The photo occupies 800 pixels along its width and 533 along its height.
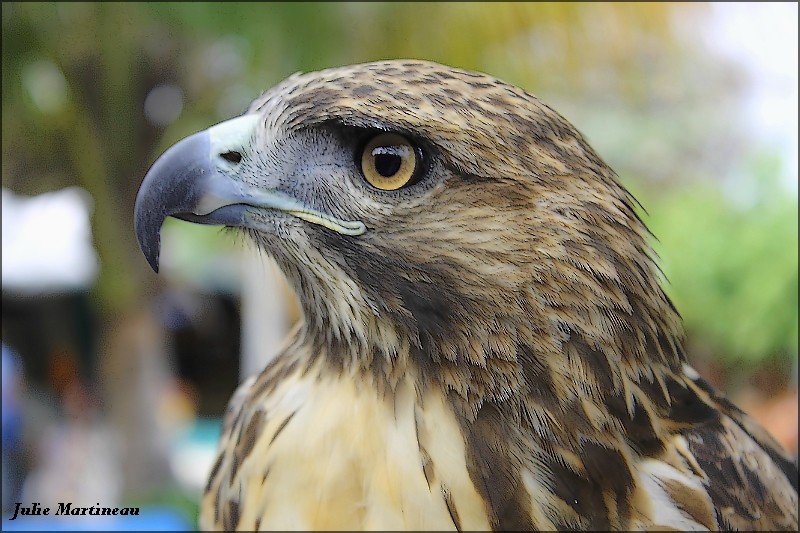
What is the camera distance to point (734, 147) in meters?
1.46

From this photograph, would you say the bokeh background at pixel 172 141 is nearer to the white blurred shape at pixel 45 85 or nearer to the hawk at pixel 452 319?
the white blurred shape at pixel 45 85

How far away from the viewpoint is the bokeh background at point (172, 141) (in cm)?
106

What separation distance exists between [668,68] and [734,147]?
25 centimetres

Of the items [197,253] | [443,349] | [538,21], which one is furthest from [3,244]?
[538,21]

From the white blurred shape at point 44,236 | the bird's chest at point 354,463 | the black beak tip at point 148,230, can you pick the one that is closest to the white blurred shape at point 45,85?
the white blurred shape at point 44,236

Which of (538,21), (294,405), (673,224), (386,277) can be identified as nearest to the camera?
(386,277)

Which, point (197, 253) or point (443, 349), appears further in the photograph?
point (197, 253)

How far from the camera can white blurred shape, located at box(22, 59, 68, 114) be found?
1218 mm

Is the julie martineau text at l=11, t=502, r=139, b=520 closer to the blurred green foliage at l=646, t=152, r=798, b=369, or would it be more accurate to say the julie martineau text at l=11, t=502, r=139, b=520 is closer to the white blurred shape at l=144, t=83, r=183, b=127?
the white blurred shape at l=144, t=83, r=183, b=127

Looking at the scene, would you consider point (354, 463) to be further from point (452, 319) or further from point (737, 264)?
point (737, 264)

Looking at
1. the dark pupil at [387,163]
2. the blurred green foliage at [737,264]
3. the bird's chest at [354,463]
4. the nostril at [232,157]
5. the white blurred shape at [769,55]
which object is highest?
the white blurred shape at [769,55]

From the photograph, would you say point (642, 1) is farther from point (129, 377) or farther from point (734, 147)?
point (129, 377)

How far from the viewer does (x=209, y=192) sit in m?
0.66

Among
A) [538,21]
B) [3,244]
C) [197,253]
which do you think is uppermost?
[538,21]
